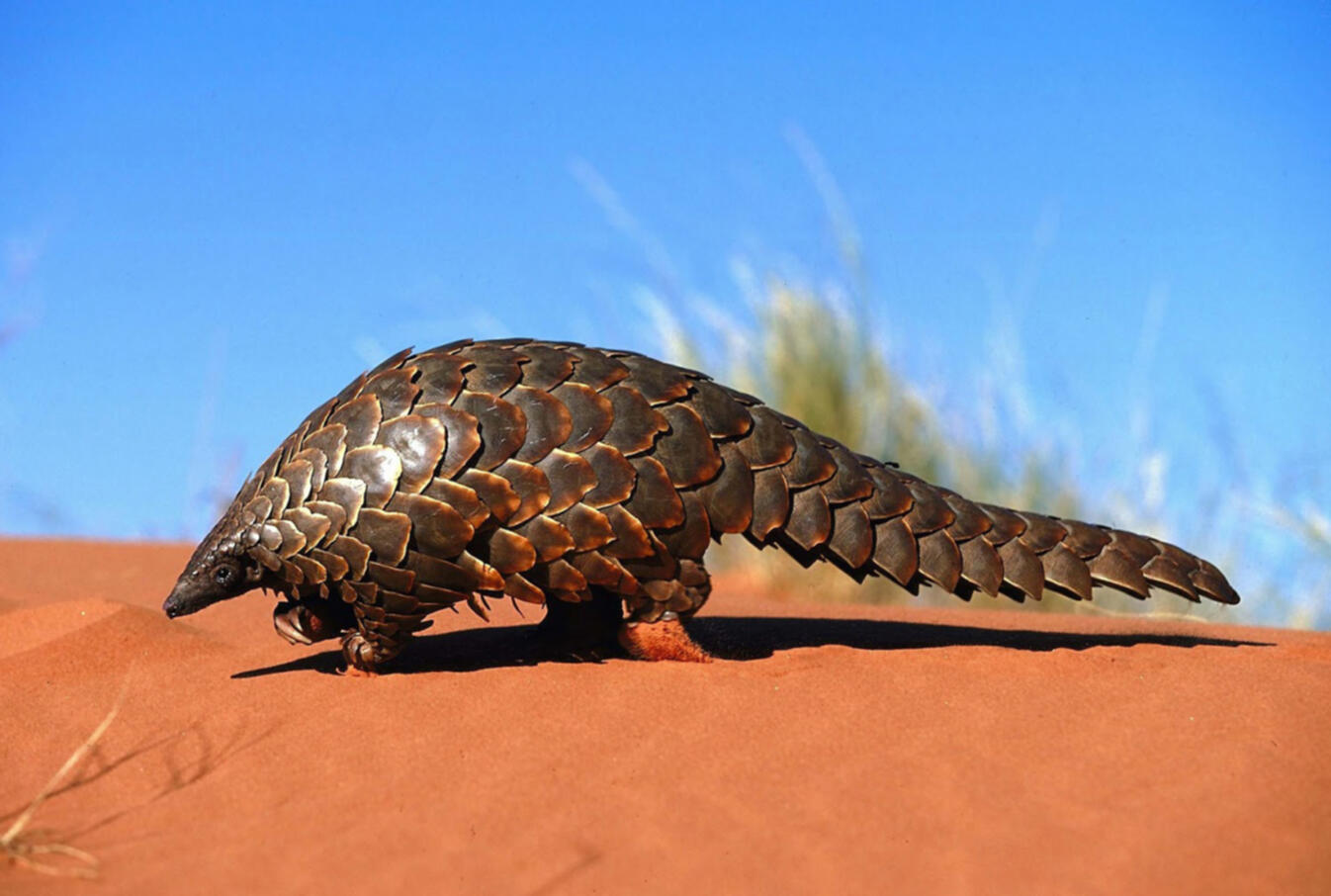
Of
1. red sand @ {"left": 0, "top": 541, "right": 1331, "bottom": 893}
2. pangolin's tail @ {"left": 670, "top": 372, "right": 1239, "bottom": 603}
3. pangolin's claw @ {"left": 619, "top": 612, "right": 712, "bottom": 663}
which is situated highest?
pangolin's tail @ {"left": 670, "top": 372, "right": 1239, "bottom": 603}

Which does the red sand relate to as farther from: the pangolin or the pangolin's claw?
the pangolin

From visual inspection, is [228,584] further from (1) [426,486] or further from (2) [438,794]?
(2) [438,794]

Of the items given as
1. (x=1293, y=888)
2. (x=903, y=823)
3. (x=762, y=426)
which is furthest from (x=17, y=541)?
(x=1293, y=888)

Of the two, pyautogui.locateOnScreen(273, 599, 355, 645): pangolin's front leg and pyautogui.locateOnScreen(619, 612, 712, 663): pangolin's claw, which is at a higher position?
pyautogui.locateOnScreen(619, 612, 712, 663): pangolin's claw

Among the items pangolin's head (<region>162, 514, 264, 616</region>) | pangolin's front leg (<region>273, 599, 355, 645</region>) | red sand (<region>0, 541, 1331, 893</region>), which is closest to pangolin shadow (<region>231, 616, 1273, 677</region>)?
red sand (<region>0, 541, 1331, 893</region>)

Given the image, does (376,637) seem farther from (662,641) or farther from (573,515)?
(662,641)

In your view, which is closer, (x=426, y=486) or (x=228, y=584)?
(x=426, y=486)
